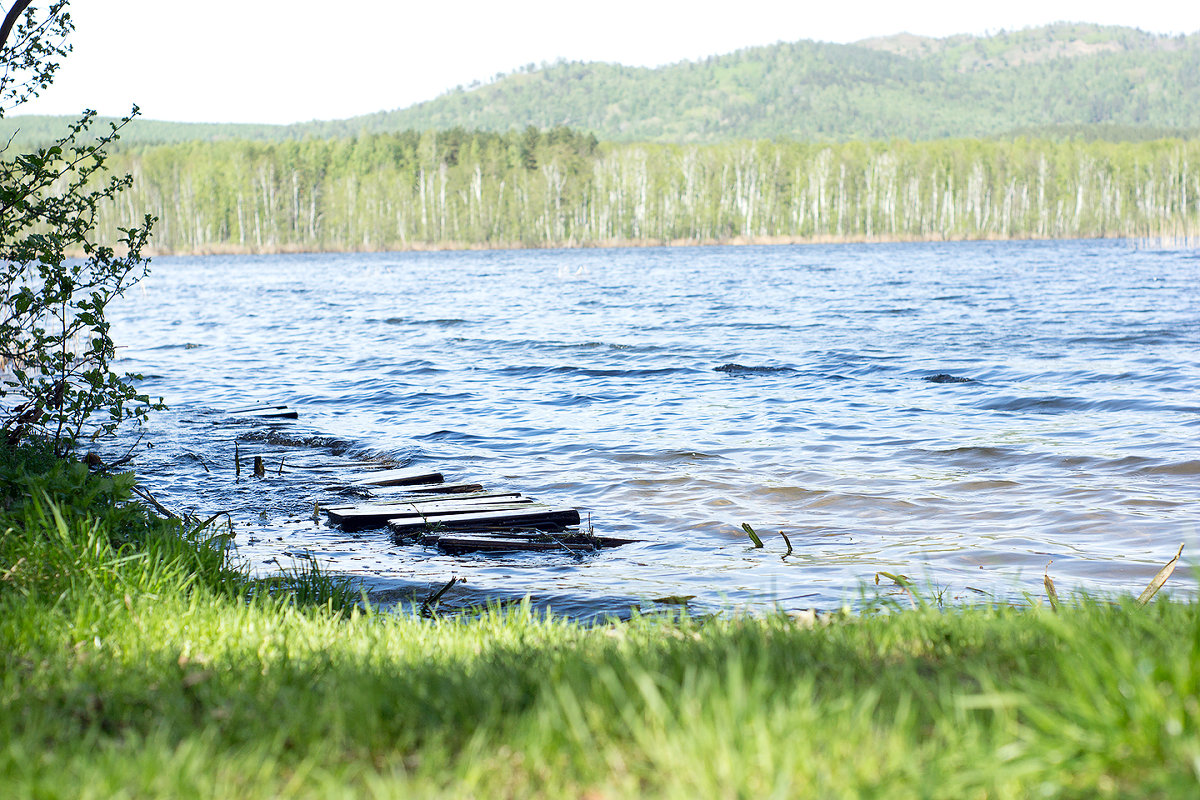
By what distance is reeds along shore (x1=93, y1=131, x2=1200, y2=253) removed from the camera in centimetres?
11006

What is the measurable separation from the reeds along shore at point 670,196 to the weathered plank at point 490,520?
103 m

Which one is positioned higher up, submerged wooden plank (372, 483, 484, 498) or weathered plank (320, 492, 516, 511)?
weathered plank (320, 492, 516, 511)

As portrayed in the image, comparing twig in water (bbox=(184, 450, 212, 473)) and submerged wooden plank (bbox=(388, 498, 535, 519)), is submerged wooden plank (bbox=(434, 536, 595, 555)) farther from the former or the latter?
twig in water (bbox=(184, 450, 212, 473))

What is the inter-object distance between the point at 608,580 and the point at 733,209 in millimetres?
108937

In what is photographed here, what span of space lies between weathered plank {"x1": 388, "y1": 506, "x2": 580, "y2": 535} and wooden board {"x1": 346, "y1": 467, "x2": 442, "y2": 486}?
1.81 meters

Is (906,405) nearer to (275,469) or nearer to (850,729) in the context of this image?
→ (275,469)

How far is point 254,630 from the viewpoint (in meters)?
4.07

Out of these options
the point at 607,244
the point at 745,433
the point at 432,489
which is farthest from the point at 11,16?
the point at 607,244

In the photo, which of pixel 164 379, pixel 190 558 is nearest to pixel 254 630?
pixel 190 558

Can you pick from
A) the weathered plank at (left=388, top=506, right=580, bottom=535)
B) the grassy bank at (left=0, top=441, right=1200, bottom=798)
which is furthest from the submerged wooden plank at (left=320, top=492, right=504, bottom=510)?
the grassy bank at (left=0, top=441, right=1200, bottom=798)

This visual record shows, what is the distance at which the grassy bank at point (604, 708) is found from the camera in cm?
210

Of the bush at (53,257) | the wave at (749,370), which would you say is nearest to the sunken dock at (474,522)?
the bush at (53,257)

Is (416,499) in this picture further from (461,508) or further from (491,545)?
(491,545)

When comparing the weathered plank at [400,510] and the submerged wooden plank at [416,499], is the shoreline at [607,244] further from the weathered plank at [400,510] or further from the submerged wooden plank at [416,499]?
the weathered plank at [400,510]
